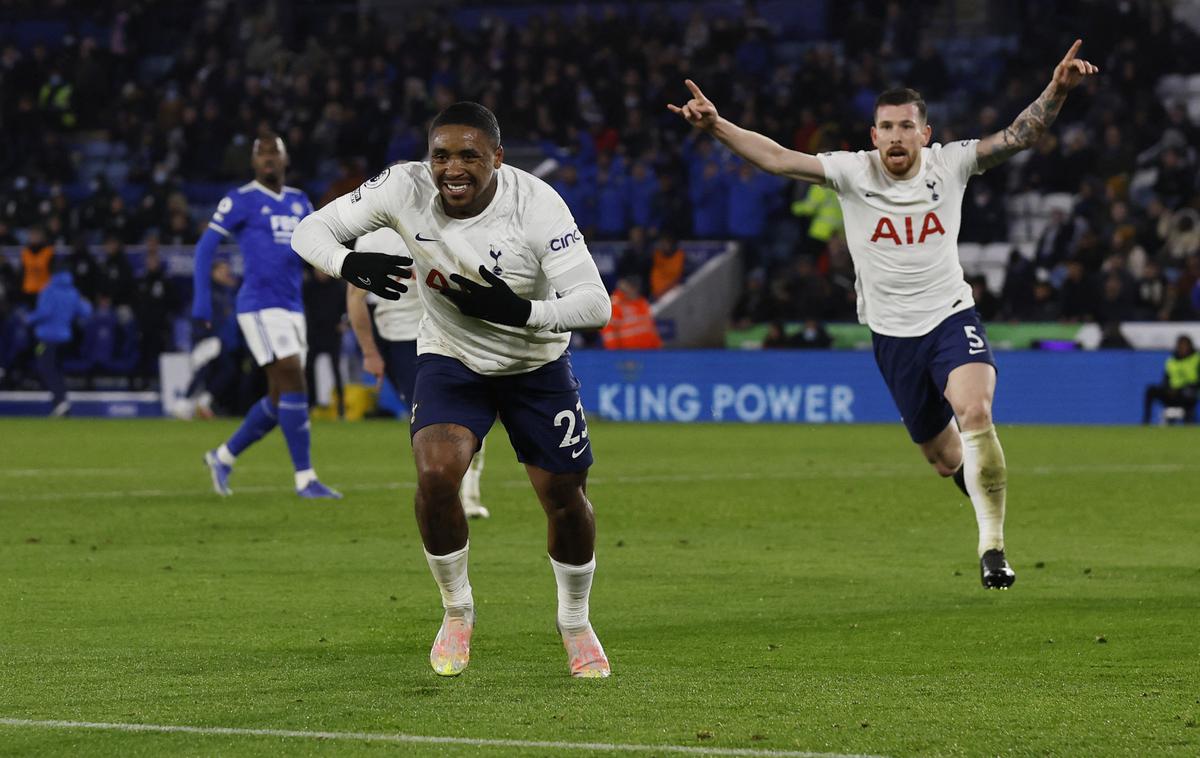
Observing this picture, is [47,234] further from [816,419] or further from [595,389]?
[816,419]

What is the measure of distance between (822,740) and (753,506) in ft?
28.4

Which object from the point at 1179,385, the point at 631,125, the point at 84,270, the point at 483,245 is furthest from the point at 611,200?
the point at 483,245

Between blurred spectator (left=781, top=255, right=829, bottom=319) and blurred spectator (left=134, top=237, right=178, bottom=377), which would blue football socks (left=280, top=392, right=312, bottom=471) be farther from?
blurred spectator (left=134, top=237, right=178, bottom=377)

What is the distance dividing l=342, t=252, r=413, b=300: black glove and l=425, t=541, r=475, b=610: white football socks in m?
0.98

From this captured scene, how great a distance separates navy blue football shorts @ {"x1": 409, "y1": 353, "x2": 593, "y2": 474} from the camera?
7020 millimetres

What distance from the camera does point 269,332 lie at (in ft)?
47.6

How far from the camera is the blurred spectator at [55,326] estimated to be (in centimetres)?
3019

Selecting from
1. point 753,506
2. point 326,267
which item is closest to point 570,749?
point 326,267

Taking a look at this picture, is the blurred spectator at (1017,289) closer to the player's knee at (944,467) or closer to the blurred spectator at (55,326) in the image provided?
the blurred spectator at (55,326)

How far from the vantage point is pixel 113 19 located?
137 ft

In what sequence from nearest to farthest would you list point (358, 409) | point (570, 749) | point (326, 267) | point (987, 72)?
point (570, 749) < point (326, 267) < point (358, 409) < point (987, 72)

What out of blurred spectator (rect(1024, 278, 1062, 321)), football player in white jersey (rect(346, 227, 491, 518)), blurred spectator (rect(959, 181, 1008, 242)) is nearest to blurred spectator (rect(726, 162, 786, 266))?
blurred spectator (rect(959, 181, 1008, 242))

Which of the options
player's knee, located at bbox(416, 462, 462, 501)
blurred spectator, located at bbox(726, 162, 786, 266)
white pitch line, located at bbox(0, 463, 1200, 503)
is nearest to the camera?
player's knee, located at bbox(416, 462, 462, 501)

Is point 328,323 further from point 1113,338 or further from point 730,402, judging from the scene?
point 1113,338
